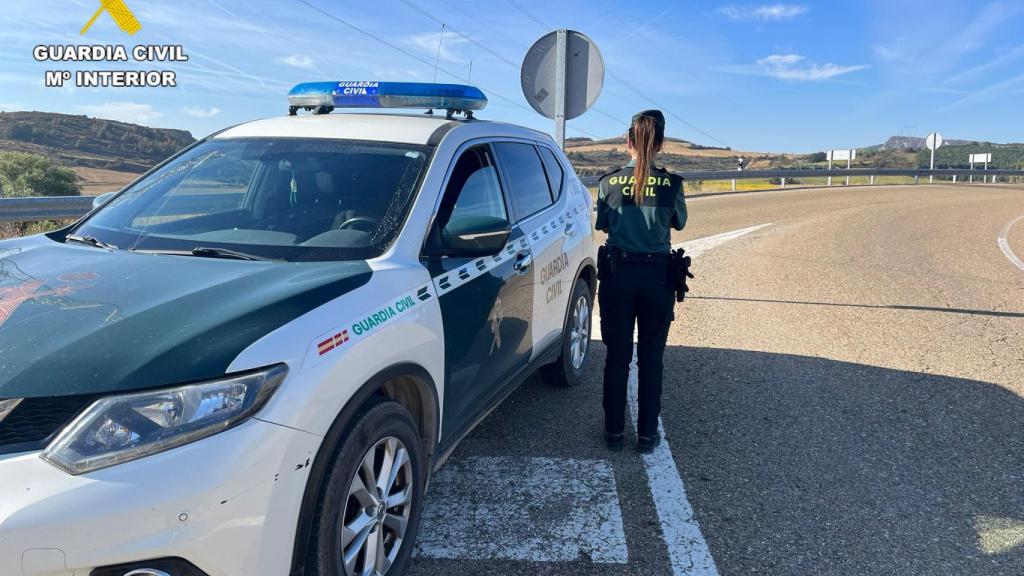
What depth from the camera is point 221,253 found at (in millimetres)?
2834

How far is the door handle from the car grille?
2.18 meters

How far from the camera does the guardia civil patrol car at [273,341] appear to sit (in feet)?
5.89

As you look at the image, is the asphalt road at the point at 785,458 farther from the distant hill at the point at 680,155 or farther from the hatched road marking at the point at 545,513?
the distant hill at the point at 680,155

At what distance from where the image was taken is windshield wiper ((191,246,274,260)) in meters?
2.80

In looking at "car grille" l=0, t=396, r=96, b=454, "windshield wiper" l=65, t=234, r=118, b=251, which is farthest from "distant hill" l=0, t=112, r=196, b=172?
"car grille" l=0, t=396, r=96, b=454

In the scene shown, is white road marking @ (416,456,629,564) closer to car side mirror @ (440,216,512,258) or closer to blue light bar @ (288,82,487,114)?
car side mirror @ (440,216,512,258)

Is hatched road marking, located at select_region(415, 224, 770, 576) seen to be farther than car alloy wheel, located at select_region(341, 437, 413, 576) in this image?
Yes

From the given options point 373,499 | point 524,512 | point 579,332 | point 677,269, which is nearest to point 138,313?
point 373,499

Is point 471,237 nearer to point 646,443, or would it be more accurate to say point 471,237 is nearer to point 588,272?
point 646,443

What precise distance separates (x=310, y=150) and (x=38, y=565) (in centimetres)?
222

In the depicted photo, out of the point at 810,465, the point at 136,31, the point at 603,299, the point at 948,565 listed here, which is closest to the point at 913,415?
the point at 810,465

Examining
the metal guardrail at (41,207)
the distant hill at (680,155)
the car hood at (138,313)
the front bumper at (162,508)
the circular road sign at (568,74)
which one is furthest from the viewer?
the distant hill at (680,155)

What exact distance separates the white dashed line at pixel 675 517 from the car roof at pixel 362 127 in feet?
6.77

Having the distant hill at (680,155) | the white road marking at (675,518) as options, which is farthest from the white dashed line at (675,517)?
the distant hill at (680,155)
